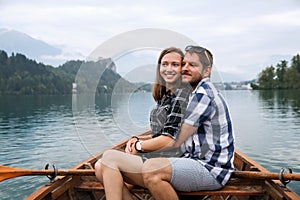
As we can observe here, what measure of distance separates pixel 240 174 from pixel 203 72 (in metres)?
1.08

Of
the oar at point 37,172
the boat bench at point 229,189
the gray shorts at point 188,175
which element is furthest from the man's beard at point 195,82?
the oar at point 37,172

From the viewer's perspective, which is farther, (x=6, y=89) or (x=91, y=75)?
(x=6, y=89)

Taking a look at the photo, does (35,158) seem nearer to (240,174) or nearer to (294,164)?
(294,164)

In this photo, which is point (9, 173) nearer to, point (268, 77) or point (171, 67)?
point (171, 67)

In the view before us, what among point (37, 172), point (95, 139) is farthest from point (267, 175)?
point (37, 172)

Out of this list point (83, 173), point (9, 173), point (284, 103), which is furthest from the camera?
point (284, 103)

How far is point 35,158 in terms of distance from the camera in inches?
464

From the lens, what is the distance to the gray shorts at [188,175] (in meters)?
2.84

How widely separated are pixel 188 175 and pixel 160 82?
34.7 inches

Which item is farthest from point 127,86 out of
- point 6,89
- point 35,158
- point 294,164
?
point 6,89

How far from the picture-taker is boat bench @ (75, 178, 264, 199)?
3.08 metres

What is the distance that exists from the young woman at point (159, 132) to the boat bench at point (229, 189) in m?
0.34

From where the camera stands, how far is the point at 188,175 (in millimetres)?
2875

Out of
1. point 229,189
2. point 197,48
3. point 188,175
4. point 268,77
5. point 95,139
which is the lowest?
point 229,189
